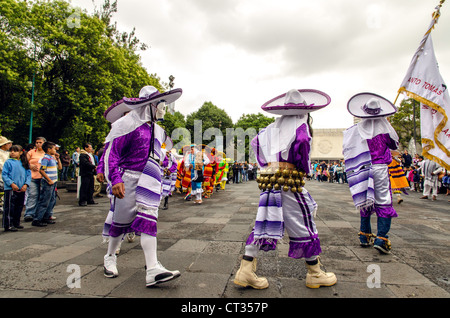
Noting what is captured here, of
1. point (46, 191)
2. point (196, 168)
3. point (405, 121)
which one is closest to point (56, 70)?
point (196, 168)

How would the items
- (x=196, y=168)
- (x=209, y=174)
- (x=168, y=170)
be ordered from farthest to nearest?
(x=209, y=174)
(x=196, y=168)
(x=168, y=170)

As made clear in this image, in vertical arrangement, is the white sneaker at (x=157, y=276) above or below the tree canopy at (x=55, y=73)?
below

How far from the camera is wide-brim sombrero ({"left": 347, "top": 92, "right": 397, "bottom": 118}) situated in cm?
411

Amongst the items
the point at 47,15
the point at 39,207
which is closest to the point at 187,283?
the point at 39,207

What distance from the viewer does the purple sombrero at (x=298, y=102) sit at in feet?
9.28

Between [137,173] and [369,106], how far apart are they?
3.31 m

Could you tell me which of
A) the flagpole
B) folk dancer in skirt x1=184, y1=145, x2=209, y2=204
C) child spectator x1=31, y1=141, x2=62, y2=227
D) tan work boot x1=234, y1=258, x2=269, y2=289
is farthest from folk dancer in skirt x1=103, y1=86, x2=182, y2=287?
folk dancer in skirt x1=184, y1=145, x2=209, y2=204

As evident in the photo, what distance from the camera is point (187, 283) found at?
2.74m

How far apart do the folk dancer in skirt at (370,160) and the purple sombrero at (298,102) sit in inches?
62.5

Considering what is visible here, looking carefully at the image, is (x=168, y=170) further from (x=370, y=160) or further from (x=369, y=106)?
Result: (x=369, y=106)

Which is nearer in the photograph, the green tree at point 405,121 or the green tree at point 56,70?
the green tree at point 56,70

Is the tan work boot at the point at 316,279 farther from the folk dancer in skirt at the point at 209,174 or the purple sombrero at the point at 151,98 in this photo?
the folk dancer in skirt at the point at 209,174

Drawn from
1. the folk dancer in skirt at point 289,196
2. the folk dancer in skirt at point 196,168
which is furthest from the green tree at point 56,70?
the folk dancer in skirt at point 289,196

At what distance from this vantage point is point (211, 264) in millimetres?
3297
